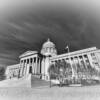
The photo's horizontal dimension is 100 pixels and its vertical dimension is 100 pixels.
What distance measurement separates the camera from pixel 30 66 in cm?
5759

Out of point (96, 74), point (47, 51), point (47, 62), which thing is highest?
point (47, 51)

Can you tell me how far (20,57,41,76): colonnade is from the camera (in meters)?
53.9

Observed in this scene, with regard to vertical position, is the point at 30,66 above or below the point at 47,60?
below

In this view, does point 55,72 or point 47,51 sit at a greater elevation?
point 47,51

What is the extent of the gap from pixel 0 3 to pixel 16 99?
984cm

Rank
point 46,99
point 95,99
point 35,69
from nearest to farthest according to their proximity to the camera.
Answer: point 95,99
point 46,99
point 35,69

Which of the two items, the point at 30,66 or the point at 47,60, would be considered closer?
the point at 30,66

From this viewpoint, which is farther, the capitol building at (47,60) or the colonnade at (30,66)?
the colonnade at (30,66)

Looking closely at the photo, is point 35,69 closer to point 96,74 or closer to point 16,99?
point 96,74

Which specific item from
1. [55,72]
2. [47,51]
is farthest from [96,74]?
[47,51]

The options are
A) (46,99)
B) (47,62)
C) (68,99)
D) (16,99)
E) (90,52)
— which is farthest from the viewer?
(47,62)

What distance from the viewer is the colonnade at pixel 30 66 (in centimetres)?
5391

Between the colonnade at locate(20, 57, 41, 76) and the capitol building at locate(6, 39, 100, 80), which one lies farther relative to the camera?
the colonnade at locate(20, 57, 41, 76)

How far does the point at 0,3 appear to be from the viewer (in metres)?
4.71
